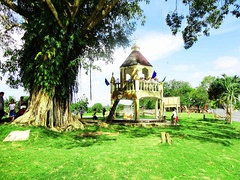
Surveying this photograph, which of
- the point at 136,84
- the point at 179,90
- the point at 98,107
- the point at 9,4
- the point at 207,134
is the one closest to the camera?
the point at 9,4

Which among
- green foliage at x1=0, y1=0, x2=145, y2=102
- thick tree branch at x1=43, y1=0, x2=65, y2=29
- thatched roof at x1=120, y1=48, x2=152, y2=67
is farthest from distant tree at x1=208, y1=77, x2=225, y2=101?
thick tree branch at x1=43, y1=0, x2=65, y2=29

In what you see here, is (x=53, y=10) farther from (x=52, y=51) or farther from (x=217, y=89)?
(x=217, y=89)

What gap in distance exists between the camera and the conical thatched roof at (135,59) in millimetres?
19181

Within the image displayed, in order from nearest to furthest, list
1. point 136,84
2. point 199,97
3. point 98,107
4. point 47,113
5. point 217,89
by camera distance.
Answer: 1. point 47,113
2. point 136,84
3. point 217,89
4. point 98,107
5. point 199,97

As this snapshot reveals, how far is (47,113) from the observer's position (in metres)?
12.1

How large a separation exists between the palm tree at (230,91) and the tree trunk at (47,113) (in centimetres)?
1823

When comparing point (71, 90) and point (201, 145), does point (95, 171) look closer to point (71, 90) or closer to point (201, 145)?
point (201, 145)

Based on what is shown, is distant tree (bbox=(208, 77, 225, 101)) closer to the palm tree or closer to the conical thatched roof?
the palm tree

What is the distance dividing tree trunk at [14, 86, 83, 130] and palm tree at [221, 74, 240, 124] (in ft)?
59.8

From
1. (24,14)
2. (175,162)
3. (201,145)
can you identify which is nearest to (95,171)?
(175,162)

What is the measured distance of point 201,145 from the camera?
33.0ft

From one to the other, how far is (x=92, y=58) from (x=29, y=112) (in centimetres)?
826

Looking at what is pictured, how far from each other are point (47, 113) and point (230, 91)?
2119 cm

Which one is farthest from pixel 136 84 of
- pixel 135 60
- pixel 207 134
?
pixel 207 134
